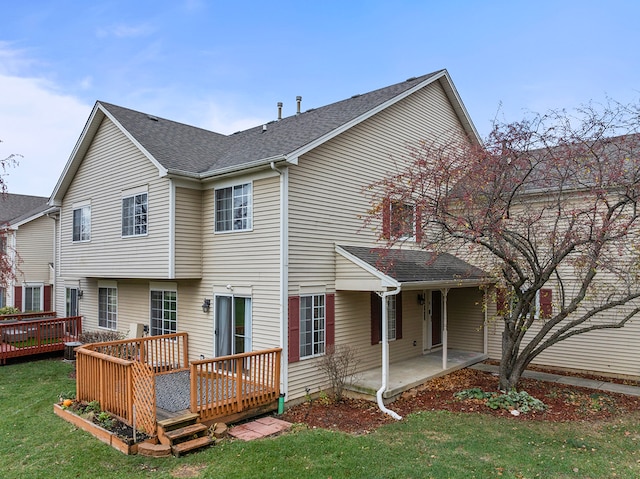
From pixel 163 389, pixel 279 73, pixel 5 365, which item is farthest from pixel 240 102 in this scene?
pixel 163 389

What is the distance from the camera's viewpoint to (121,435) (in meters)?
6.70

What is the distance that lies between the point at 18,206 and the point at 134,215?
Answer: 70.4 feet

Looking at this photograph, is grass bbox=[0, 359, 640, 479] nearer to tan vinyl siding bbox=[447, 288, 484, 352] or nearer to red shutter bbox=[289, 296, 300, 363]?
red shutter bbox=[289, 296, 300, 363]

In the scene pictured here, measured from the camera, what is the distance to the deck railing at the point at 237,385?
7332mm

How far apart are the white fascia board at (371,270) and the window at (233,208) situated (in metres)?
2.20

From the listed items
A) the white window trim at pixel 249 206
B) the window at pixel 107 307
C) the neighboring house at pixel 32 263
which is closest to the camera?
the white window trim at pixel 249 206

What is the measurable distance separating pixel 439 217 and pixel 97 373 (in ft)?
23.3

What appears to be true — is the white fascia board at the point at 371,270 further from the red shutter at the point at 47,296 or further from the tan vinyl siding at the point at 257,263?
the red shutter at the point at 47,296

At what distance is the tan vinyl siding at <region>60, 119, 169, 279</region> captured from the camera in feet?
34.0

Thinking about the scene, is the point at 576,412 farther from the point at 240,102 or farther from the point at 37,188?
the point at 37,188

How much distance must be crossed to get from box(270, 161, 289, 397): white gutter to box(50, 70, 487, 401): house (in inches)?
0.8

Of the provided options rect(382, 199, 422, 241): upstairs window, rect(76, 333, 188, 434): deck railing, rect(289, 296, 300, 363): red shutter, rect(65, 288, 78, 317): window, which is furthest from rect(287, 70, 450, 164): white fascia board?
rect(65, 288, 78, 317): window

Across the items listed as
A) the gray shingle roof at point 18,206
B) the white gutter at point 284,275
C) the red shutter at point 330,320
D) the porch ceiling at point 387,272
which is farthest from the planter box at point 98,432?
the gray shingle roof at point 18,206

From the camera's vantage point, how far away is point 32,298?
→ 76.7 feet
